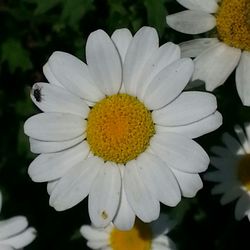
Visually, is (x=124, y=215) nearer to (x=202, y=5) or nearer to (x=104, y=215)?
(x=104, y=215)

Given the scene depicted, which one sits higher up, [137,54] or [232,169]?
[137,54]

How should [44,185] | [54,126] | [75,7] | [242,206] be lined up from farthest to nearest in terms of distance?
[44,185]
[242,206]
[75,7]
[54,126]

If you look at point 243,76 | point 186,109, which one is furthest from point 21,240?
point 243,76

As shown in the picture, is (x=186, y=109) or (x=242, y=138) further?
(x=242, y=138)

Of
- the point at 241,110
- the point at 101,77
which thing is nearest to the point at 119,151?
the point at 101,77

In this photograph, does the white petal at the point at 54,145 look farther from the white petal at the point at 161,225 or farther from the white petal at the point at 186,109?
the white petal at the point at 161,225

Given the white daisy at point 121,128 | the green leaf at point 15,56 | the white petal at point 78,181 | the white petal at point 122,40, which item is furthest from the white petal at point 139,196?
the green leaf at point 15,56
